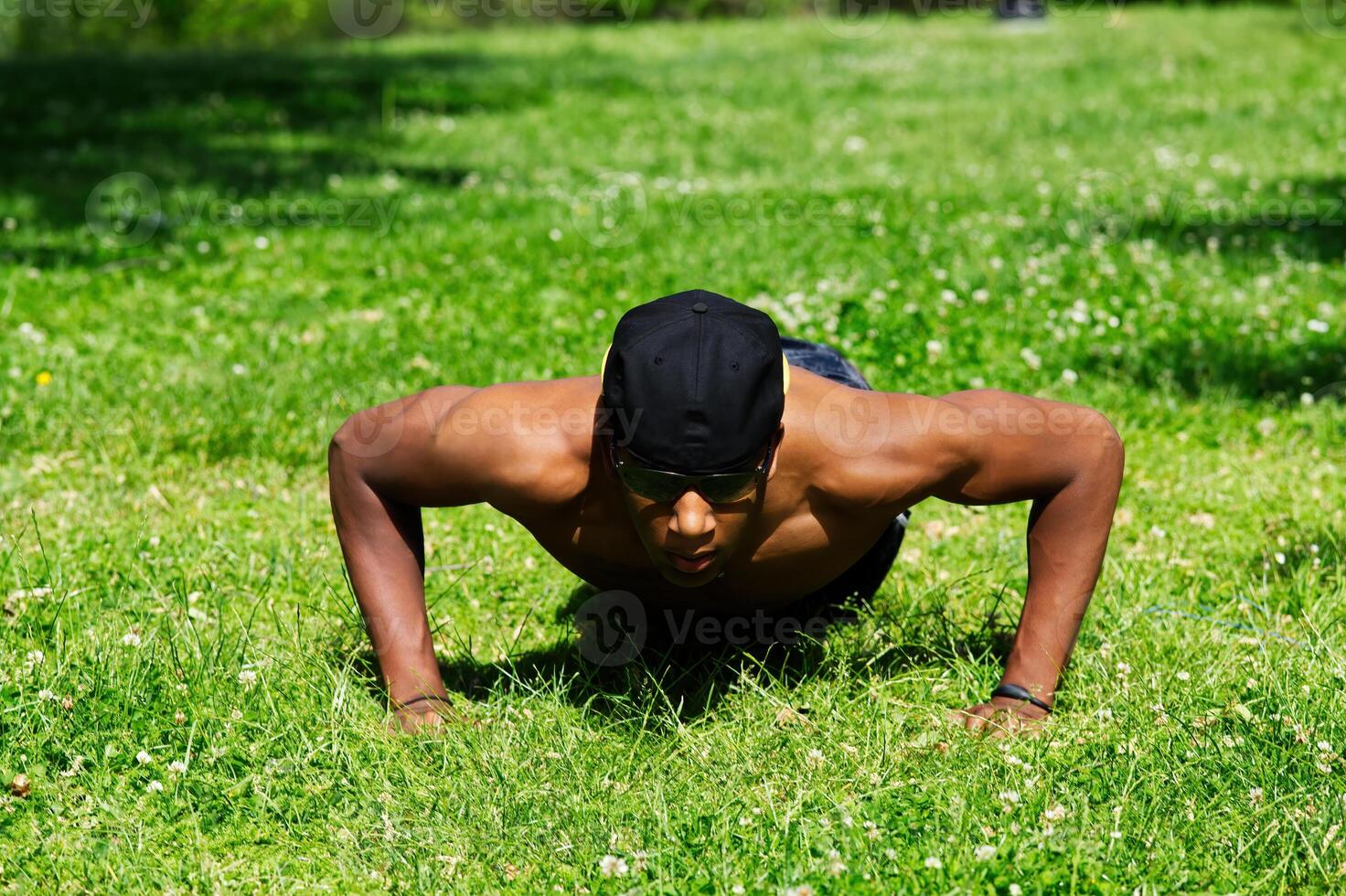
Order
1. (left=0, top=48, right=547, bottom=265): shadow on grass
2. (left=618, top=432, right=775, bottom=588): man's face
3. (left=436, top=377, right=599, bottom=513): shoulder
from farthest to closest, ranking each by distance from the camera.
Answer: (left=0, top=48, right=547, bottom=265): shadow on grass → (left=436, top=377, right=599, bottom=513): shoulder → (left=618, top=432, right=775, bottom=588): man's face

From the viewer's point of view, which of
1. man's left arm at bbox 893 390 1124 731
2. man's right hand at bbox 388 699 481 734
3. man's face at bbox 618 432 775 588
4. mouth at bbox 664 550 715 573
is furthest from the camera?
man's right hand at bbox 388 699 481 734

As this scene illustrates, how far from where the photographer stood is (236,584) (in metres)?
5.07

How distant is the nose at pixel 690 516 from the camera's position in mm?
3332

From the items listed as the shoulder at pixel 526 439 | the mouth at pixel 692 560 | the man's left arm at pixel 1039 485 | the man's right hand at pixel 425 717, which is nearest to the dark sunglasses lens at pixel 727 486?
the mouth at pixel 692 560

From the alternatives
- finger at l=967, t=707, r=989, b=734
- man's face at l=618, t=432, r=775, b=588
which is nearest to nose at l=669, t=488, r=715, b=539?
man's face at l=618, t=432, r=775, b=588

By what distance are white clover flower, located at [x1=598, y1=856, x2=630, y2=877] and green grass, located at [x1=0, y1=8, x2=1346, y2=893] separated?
52 mm

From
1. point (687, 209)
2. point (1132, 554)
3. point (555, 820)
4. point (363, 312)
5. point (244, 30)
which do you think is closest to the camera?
point (555, 820)

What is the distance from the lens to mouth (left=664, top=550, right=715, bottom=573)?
3445 millimetres

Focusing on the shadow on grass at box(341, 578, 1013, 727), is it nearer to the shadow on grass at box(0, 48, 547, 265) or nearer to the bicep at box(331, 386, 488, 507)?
the bicep at box(331, 386, 488, 507)

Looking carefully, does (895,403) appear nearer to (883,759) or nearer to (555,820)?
(883,759)

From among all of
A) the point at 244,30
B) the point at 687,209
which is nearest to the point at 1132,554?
the point at 687,209

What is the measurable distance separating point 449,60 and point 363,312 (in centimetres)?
1270

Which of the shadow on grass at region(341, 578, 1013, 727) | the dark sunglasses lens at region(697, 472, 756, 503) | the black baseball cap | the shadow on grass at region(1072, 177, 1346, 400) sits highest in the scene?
the black baseball cap

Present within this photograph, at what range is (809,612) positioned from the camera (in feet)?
15.0
